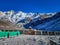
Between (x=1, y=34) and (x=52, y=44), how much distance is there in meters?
13.3

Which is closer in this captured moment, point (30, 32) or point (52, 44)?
point (52, 44)

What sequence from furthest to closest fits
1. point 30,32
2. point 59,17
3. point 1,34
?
point 59,17 < point 30,32 < point 1,34

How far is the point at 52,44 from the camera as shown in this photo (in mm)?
8250

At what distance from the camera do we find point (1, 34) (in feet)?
68.7

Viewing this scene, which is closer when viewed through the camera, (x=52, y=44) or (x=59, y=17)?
(x=52, y=44)

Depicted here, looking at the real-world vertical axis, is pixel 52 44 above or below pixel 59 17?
below

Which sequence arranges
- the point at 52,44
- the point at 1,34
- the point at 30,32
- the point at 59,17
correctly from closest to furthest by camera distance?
the point at 52,44 → the point at 1,34 → the point at 30,32 → the point at 59,17


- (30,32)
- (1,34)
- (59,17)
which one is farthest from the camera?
(59,17)

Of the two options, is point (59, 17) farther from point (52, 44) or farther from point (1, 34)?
point (52, 44)

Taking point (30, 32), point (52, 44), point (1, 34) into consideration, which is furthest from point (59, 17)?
point (52, 44)

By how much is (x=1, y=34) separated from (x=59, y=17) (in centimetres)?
5306

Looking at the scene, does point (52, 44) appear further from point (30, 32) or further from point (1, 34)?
point (30, 32)

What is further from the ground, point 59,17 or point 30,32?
point 59,17

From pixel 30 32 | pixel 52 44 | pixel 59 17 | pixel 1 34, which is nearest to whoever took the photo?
pixel 52 44
